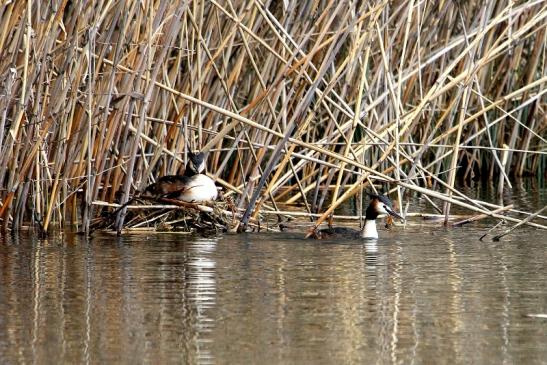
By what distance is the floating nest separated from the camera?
888 cm

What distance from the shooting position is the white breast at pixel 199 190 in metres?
8.81

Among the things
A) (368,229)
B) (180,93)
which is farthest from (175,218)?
(368,229)

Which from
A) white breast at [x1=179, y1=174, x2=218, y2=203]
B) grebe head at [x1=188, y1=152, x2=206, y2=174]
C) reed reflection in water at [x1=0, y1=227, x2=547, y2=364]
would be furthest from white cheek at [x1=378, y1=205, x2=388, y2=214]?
grebe head at [x1=188, y1=152, x2=206, y2=174]

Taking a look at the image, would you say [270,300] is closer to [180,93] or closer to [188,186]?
[180,93]

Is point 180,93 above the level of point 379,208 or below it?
above

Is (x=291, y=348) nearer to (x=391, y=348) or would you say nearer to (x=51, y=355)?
(x=391, y=348)

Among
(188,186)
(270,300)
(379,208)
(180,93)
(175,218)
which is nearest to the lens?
(270,300)

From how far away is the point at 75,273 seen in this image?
23.1ft

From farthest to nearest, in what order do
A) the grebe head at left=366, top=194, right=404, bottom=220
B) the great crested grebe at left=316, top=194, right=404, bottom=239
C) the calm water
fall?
1. the grebe head at left=366, top=194, right=404, bottom=220
2. the great crested grebe at left=316, top=194, right=404, bottom=239
3. the calm water

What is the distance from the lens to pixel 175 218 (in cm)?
922

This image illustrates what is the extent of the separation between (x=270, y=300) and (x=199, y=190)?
2.74m

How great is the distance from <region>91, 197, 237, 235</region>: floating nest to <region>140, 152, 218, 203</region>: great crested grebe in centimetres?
5

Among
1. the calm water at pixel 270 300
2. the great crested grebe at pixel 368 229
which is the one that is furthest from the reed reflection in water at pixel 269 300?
the great crested grebe at pixel 368 229

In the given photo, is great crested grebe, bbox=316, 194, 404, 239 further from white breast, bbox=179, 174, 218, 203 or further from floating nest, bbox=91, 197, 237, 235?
white breast, bbox=179, 174, 218, 203
